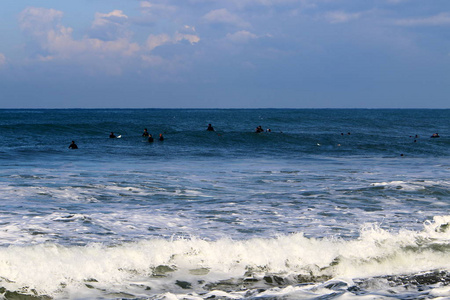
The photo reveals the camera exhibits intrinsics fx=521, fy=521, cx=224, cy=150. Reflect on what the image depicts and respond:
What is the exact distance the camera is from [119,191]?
1633 centimetres

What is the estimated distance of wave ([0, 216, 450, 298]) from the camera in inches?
300

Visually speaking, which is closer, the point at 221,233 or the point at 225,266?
the point at 225,266

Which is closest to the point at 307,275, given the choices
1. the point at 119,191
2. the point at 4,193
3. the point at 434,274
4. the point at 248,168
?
the point at 434,274

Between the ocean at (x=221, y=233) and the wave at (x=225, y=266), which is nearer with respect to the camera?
the wave at (x=225, y=266)

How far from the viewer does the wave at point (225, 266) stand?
7617mm

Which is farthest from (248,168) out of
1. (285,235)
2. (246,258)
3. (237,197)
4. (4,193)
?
(246,258)

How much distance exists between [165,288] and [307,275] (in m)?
2.32

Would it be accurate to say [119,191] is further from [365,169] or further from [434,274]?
[365,169]

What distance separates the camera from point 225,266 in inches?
343

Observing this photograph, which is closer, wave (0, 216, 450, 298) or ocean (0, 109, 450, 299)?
wave (0, 216, 450, 298)

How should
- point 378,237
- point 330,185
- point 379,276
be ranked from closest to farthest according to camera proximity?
point 379,276
point 378,237
point 330,185

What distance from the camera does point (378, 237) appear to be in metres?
10.2

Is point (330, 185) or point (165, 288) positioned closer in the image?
point (165, 288)

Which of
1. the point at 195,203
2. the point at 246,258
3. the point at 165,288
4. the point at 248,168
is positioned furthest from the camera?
the point at 248,168
